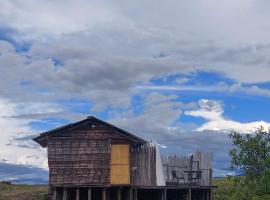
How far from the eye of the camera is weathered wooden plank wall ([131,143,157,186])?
160ft

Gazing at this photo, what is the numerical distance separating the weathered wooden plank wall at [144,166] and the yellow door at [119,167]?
57.6 inches

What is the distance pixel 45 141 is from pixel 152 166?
9.03 meters

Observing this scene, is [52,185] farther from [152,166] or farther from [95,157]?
[152,166]

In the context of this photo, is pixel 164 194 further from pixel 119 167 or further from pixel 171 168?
pixel 119 167

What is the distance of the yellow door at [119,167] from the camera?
47.2 m

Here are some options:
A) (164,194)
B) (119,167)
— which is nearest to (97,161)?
(119,167)

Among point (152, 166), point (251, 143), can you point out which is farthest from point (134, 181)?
point (251, 143)

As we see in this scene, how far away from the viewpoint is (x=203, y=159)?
50.5m

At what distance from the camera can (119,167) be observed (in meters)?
Result: 47.2

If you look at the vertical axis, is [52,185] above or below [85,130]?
below

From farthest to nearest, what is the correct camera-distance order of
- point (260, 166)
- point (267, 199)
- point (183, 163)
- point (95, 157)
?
point (183, 163)
point (95, 157)
point (260, 166)
point (267, 199)

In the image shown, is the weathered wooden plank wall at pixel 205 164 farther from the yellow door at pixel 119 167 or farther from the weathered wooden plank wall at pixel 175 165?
the yellow door at pixel 119 167

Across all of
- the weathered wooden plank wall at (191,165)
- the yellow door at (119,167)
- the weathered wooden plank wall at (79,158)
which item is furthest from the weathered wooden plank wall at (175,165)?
the weathered wooden plank wall at (79,158)

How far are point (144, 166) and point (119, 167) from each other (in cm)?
269
